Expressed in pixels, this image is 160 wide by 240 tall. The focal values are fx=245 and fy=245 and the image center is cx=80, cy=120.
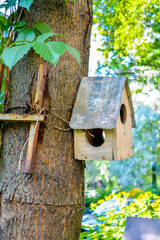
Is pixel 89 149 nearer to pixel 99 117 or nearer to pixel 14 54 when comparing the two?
pixel 99 117

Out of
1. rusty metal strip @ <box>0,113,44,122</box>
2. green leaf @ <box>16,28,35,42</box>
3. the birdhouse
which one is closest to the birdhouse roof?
the birdhouse

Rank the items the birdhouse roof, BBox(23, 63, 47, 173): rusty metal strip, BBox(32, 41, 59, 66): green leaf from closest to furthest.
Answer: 1. BBox(32, 41, 59, 66): green leaf
2. BBox(23, 63, 47, 173): rusty metal strip
3. the birdhouse roof

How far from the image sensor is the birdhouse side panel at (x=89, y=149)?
136 centimetres

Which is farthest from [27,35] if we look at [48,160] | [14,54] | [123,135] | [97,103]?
[123,135]

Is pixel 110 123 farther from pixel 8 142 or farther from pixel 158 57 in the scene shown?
pixel 158 57

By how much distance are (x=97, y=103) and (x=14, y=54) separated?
57 cm

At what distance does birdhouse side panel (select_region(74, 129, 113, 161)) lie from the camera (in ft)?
4.46

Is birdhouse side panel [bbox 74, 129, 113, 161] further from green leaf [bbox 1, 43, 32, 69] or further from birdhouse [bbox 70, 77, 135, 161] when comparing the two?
green leaf [bbox 1, 43, 32, 69]

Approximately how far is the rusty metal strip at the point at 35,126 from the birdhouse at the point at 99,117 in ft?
0.70

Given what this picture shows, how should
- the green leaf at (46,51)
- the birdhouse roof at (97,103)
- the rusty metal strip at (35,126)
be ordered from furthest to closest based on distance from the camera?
1. the birdhouse roof at (97,103)
2. the rusty metal strip at (35,126)
3. the green leaf at (46,51)

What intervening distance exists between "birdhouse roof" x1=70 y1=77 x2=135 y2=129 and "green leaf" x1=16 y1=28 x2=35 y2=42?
1.35 ft

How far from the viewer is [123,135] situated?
156 cm

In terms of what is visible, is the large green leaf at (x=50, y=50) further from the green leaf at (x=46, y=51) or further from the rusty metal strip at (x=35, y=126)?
the rusty metal strip at (x=35, y=126)

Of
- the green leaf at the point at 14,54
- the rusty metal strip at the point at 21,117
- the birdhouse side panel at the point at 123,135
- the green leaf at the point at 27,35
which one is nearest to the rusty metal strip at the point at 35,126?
the rusty metal strip at the point at 21,117
